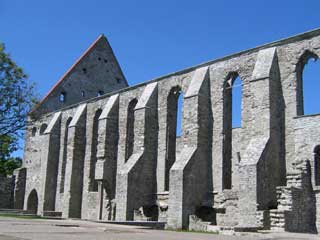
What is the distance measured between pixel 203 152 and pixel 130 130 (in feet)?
19.2

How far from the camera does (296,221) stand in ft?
47.0

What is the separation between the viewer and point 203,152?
18703 millimetres

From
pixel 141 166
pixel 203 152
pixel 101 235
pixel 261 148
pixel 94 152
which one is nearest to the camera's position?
pixel 101 235

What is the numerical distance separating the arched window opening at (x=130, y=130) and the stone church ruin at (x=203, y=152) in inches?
2.1

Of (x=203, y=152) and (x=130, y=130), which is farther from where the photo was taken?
(x=130, y=130)

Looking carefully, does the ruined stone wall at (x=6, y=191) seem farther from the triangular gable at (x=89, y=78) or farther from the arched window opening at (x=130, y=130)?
the arched window opening at (x=130, y=130)

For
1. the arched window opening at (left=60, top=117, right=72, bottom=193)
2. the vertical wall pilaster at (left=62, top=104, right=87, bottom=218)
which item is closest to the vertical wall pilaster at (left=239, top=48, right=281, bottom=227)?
the vertical wall pilaster at (left=62, top=104, right=87, bottom=218)

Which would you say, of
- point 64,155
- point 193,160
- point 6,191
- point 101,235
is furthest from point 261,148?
point 6,191

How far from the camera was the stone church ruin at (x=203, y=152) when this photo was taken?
15180 millimetres

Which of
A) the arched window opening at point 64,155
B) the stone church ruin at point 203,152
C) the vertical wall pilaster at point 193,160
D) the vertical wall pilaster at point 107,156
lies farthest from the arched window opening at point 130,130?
the arched window opening at point 64,155

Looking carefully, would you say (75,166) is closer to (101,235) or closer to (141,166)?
(141,166)

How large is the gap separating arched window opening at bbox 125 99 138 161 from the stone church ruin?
0.17 feet

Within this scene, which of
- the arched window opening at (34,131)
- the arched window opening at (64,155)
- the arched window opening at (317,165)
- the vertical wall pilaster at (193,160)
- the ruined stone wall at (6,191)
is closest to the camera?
the arched window opening at (317,165)

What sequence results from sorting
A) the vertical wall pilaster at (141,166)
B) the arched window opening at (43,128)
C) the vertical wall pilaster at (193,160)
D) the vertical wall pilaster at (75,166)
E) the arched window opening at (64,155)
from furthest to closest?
1. the arched window opening at (43,128)
2. the arched window opening at (64,155)
3. the vertical wall pilaster at (75,166)
4. the vertical wall pilaster at (141,166)
5. the vertical wall pilaster at (193,160)
